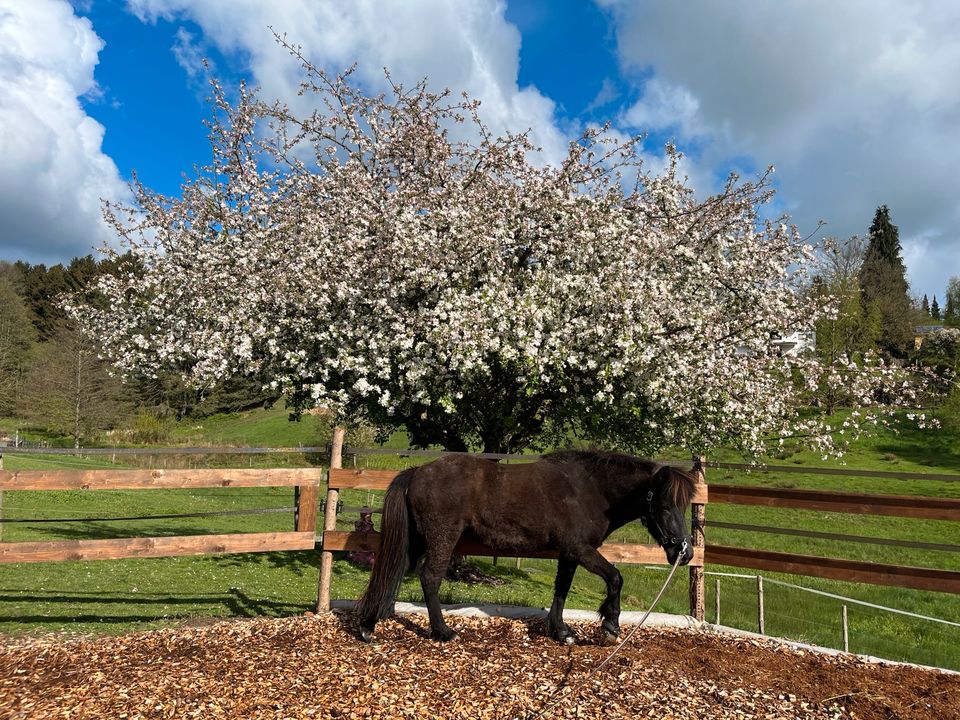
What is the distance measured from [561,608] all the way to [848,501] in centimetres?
314

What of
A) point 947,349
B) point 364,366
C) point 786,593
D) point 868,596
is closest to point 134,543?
point 364,366

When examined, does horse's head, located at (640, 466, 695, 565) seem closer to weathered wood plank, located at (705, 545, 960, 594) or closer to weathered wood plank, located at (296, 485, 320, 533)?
weathered wood plank, located at (705, 545, 960, 594)

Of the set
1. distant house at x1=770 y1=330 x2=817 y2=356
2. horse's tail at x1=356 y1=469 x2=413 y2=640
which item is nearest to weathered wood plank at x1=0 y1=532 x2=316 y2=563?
horse's tail at x1=356 y1=469 x2=413 y2=640

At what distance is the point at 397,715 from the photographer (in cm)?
414

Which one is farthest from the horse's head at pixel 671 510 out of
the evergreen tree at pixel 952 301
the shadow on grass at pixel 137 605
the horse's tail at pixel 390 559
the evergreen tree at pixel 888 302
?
the evergreen tree at pixel 952 301

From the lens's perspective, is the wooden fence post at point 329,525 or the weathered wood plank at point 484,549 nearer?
the weathered wood plank at point 484,549

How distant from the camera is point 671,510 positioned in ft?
18.6

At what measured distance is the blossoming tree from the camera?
365 inches

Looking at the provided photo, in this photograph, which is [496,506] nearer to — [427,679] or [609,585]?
[609,585]

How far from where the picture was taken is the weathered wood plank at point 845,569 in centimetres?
592

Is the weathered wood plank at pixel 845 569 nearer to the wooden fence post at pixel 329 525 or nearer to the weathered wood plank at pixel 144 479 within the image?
the wooden fence post at pixel 329 525

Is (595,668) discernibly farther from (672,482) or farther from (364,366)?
(364,366)

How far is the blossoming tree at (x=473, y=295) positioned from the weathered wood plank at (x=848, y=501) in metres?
2.45

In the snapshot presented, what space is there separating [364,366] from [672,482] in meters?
5.20
